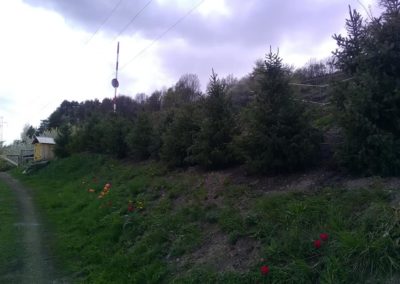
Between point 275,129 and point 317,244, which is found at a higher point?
point 275,129

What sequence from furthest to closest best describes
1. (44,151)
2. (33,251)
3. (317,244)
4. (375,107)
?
(44,151), (33,251), (375,107), (317,244)

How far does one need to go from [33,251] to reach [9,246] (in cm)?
64

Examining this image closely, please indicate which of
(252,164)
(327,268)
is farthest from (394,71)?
(327,268)

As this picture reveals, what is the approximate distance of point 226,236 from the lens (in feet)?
19.6

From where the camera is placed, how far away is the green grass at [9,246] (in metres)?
6.48

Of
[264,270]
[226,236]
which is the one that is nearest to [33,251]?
[226,236]

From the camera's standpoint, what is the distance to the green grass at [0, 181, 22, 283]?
648cm

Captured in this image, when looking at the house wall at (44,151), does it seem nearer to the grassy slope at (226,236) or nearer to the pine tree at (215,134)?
the grassy slope at (226,236)

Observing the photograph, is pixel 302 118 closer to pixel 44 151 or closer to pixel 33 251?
pixel 33 251

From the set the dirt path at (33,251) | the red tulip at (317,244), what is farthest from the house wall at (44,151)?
the red tulip at (317,244)

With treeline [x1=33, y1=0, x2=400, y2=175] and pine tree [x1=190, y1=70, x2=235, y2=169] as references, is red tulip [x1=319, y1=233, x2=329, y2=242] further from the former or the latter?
pine tree [x1=190, y1=70, x2=235, y2=169]

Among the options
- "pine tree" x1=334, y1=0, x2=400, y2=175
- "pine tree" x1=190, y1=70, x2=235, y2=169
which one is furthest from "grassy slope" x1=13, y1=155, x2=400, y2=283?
"pine tree" x1=334, y1=0, x2=400, y2=175

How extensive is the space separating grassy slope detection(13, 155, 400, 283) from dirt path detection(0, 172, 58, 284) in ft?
1.21

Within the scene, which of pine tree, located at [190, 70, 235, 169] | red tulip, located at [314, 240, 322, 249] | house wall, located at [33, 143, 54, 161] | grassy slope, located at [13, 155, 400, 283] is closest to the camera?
grassy slope, located at [13, 155, 400, 283]
